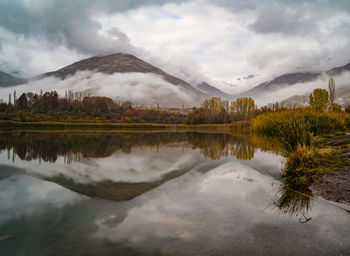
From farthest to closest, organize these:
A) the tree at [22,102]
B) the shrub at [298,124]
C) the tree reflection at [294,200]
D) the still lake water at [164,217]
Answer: the tree at [22,102] → the shrub at [298,124] → the tree reflection at [294,200] → the still lake water at [164,217]

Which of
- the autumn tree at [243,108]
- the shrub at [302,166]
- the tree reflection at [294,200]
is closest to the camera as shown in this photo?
the tree reflection at [294,200]

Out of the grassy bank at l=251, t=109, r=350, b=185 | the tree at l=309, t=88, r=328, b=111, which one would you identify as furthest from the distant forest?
the grassy bank at l=251, t=109, r=350, b=185

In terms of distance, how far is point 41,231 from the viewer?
9.36 feet

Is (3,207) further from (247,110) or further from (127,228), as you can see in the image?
(247,110)

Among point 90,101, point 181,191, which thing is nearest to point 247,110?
point 90,101

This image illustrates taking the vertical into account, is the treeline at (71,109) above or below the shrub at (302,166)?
above

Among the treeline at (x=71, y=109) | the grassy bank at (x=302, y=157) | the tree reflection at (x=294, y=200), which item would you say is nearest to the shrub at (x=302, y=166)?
the grassy bank at (x=302, y=157)

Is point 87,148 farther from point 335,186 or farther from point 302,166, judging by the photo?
point 335,186

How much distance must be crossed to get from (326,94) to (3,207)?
54.9 m

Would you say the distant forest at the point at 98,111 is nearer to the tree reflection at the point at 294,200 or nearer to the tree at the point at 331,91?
the tree at the point at 331,91

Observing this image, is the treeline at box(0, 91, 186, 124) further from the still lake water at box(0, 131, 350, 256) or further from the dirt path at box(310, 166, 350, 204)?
the dirt path at box(310, 166, 350, 204)

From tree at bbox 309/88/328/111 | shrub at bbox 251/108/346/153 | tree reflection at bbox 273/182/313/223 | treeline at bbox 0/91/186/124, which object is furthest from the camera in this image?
treeline at bbox 0/91/186/124

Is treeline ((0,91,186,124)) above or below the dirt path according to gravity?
above

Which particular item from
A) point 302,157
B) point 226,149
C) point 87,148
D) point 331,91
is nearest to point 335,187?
point 302,157
